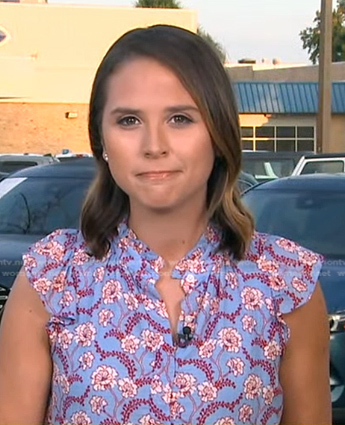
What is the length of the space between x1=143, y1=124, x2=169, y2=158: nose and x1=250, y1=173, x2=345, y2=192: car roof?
6.27 meters

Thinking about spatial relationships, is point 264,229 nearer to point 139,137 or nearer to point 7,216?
point 7,216

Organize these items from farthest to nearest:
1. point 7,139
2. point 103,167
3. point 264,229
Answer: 1. point 7,139
2. point 264,229
3. point 103,167

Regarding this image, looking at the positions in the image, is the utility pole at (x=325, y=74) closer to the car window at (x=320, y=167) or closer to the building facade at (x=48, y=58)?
the car window at (x=320, y=167)

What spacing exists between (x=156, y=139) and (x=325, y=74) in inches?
907

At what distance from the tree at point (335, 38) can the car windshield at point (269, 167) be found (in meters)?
56.5

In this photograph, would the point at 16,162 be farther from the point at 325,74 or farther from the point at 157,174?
the point at 157,174

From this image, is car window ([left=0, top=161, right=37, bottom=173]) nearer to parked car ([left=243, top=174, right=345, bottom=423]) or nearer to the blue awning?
parked car ([left=243, top=174, right=345, bottom=423])

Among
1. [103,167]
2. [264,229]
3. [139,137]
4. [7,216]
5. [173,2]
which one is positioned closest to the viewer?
[139,137]

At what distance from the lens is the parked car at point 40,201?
8527 mm

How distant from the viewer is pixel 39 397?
2281 millimetres

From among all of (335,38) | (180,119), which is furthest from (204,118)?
(335,38)

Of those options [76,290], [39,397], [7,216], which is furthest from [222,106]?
[7,216]

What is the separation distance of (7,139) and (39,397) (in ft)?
125

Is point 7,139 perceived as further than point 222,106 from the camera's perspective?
Yes
